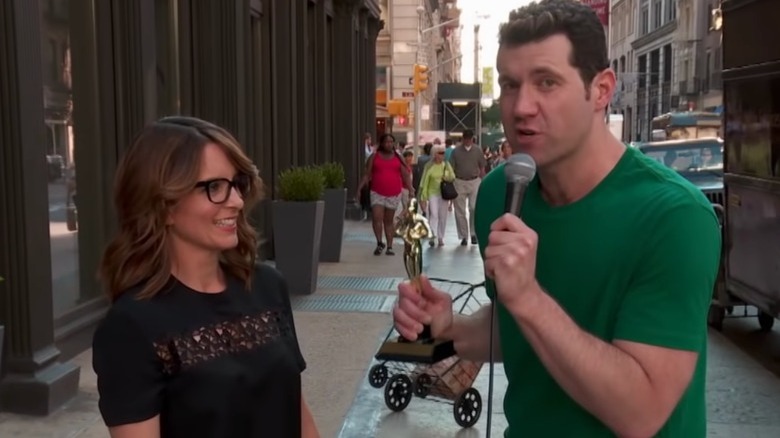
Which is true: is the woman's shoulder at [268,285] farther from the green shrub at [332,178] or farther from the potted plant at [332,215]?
the green shrub at [332,178]

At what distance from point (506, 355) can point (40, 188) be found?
4.77 meters

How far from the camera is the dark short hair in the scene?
1794 mm

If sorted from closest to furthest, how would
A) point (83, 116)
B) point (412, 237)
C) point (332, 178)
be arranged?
1. point (412, 237)
2. point (83, 116)
3. point (332, 178)

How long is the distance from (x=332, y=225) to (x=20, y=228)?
7391 millimetres

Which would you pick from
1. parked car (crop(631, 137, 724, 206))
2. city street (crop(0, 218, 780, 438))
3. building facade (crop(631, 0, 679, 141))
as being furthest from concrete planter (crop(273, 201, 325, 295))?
building facade (crop(631, 0, 679, 141))

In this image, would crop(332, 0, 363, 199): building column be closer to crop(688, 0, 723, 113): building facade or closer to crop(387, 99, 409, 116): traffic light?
crop(387, 99, 409, 116): traffic light

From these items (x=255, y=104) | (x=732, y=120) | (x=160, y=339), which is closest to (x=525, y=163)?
(x=160, y=339)

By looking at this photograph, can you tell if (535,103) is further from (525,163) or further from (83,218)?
(83,218)

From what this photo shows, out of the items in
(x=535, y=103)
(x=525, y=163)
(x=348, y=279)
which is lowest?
(x=348, y=279)

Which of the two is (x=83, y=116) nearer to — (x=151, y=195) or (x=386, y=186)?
(x=151, y=195)

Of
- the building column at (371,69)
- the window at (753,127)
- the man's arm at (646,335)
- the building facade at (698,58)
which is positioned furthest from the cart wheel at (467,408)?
the building facade at (698,58)

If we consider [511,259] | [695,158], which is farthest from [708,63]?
[511,259]

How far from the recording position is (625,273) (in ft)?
5.82

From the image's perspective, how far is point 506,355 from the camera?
2062 millimetres
